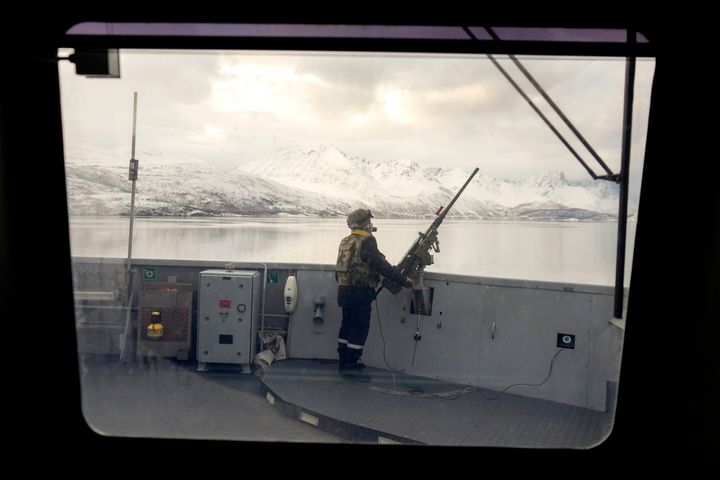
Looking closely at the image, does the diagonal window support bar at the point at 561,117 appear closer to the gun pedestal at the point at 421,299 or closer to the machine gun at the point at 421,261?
the machine gun at the point at 421,261

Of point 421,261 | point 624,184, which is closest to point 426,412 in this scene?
point 421,261

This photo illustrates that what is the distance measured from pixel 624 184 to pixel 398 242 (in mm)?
1425

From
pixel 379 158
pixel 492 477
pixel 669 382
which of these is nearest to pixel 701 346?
pixel 669 382

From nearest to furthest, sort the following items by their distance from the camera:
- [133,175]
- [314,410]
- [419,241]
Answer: [133,175] → [314,410] → [419,241]

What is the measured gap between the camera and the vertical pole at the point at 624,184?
3.21m

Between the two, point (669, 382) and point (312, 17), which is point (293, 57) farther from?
point (669, 382)

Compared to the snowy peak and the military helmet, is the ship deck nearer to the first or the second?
the military helmet

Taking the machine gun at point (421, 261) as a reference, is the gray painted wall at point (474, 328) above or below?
below

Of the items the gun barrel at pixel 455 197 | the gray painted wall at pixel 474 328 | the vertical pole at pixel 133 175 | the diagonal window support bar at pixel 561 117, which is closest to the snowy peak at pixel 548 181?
the diagonal window support bar at pixel 561 117

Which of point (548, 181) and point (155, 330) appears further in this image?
point (155, 330)

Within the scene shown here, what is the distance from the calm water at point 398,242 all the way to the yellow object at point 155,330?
1.51 feet

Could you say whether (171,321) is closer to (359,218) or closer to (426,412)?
(359,218)

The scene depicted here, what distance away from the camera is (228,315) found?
4598 millimetres


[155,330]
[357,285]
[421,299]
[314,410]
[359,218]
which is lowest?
[314,410]
